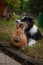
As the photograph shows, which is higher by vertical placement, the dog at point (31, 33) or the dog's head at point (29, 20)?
the dog's head at point (29, 20)

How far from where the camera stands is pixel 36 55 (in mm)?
5887

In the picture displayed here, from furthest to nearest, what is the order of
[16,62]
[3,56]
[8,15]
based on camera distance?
1. [8,15]
2. [3,56]
3. [16,62]

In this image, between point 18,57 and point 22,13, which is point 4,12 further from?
point 18,57

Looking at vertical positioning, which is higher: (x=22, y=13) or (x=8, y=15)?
(x=8, y=15)

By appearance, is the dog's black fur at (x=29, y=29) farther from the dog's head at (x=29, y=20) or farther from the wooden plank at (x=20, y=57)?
the wooden plank at (x=20, y=57)

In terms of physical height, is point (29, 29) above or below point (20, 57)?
above

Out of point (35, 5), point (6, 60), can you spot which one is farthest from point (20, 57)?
point (35, 5)

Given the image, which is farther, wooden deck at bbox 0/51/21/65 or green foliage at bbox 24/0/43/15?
green foliage at bbox 24/0/43/15

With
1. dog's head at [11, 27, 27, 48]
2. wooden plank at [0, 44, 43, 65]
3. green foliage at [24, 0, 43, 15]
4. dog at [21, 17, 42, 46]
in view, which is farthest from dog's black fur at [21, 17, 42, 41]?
green foliage at [24, 0, 43, 15]

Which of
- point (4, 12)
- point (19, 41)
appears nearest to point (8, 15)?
point (4, 12)

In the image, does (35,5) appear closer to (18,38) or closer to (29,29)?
(29,29)

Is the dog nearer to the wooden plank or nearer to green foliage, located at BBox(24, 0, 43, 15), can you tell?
the wooden plank

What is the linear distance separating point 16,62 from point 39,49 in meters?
1.27

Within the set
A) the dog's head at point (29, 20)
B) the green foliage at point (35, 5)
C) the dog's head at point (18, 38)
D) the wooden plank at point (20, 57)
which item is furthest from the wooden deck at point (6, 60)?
the green foliage at point (35, 5)
